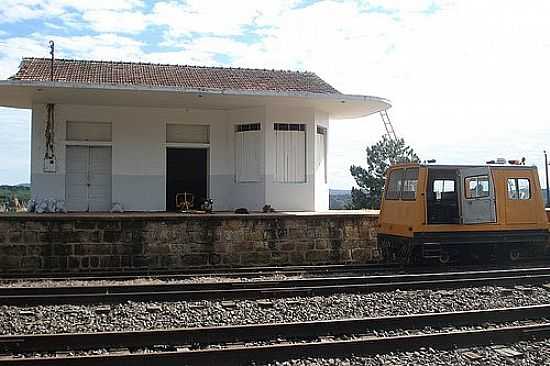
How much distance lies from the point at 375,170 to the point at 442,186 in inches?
759

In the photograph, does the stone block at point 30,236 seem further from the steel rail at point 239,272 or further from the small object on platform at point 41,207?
the small object on platform at point 41,207

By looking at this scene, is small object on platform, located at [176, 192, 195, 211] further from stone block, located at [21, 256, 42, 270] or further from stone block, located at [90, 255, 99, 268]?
stone block, located at [21, 256, 42, 270]

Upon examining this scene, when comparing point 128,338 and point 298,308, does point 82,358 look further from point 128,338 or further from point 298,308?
point 298,308

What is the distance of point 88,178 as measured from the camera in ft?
65.7

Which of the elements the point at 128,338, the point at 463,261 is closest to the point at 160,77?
the point at 463,261

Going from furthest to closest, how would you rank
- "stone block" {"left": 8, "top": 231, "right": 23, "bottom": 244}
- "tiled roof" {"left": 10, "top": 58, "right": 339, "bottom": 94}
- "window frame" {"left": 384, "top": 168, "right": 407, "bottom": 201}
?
"tiled roof" {"left": 10, "top": 58, "right": 339, "bottom": 94} < "stone block" {"left": 8, "top": 231, "right": 23, "bottom": 244} < "window frame" {"left": 384, "top": 168, "right": 407, "bottom": 201}

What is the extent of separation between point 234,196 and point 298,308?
11810 mm

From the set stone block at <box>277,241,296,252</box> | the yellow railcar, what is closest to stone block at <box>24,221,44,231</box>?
stone block at <box>277,241,296,252</box>

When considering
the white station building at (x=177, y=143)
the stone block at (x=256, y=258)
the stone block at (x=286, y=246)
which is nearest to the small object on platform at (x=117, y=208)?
the white station building at (x=177, y=143)

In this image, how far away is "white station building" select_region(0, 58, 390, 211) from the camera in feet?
63.8

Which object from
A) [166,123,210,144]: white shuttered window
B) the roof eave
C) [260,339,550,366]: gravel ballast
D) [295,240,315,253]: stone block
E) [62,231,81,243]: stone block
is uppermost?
the roof eave

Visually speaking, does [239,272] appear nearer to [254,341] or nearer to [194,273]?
[194,273]

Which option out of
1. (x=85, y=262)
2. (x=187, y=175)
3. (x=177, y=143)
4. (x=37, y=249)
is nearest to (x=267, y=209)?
(x=187, y=175)

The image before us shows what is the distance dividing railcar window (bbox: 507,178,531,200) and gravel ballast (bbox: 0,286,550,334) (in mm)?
4667
